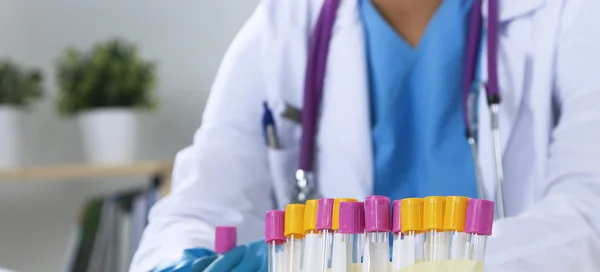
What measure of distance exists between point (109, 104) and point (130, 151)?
0.38 feet

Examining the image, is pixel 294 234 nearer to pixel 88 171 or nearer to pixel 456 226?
pixel 456 226

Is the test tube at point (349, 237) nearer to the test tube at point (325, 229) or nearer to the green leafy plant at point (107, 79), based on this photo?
the test tube at point (325, 229)

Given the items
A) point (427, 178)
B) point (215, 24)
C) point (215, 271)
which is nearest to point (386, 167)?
point (427, 178)

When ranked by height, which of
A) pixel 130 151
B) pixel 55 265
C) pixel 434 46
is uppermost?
pixel 434 46

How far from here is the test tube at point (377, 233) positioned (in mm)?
492

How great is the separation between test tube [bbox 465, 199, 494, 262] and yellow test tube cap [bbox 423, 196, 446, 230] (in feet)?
0.05

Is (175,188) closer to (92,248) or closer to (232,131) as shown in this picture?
(232,131)

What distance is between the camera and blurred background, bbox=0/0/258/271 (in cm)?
172

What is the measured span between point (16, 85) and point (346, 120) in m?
1.20

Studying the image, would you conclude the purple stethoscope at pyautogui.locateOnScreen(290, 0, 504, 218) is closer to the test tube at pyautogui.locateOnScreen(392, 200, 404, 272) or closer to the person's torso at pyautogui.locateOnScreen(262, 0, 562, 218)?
the person's torso at pyautogui.locateOnScreen(262, 0, 562, 218)

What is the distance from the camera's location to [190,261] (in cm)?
64

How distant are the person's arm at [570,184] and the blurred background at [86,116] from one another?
0.89 m

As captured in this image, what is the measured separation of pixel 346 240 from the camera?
1.65 feet

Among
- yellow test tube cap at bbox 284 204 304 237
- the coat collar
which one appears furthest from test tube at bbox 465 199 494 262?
the coat collar
